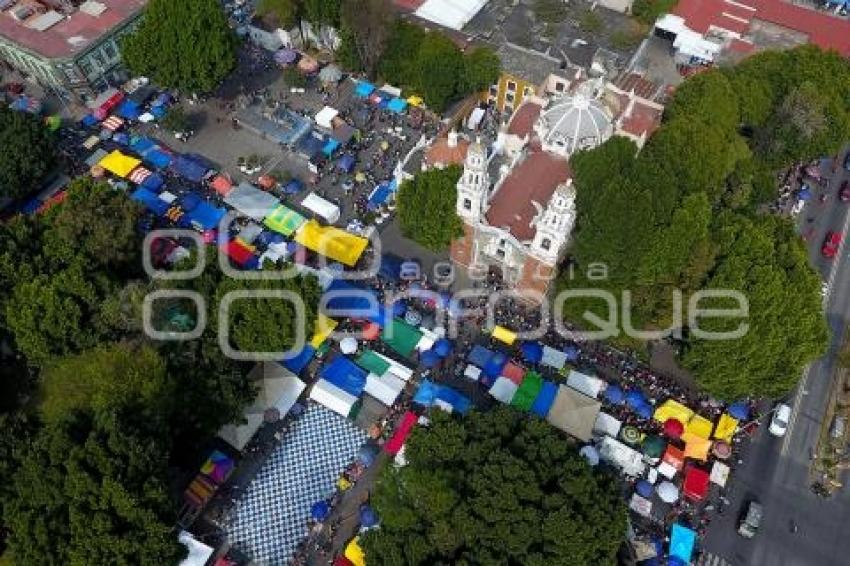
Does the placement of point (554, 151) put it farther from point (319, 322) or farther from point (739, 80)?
point (319, 322)

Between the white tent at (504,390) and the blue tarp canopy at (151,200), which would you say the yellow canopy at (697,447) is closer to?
the white tent at (504,390)

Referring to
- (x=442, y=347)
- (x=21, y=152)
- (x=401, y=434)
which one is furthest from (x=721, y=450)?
(x=21, y=152)

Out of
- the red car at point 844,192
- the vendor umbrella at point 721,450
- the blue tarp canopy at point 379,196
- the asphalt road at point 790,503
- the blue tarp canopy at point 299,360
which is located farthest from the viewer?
the red car at point 844,192

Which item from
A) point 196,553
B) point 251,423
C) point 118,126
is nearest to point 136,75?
point 118,126

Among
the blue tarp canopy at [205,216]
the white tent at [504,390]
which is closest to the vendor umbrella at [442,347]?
the white tent at [504,390]

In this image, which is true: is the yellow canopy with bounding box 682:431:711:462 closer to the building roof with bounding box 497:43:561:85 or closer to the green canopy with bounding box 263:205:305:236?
the green canopy with bounding box 263:205:305:236

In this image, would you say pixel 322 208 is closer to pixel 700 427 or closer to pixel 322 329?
pixel 322 329

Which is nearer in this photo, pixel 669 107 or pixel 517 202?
pixel 517 202
